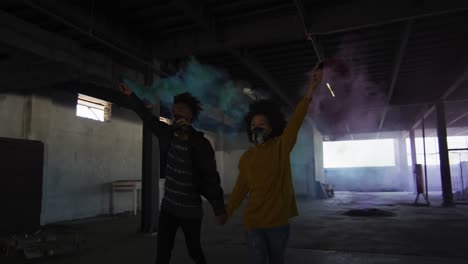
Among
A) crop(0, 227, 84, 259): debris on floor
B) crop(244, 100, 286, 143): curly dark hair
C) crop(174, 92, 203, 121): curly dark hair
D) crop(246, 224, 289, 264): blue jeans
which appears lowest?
crop(0, 227, 84, 259): debris on floor

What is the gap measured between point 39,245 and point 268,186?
411 cm

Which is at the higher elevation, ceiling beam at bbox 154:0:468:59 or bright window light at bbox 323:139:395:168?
ceiling beam at bbox 154:0:468:59

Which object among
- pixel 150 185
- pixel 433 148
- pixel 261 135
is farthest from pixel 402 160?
pixel 261 135

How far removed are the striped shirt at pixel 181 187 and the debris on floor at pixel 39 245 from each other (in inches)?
127

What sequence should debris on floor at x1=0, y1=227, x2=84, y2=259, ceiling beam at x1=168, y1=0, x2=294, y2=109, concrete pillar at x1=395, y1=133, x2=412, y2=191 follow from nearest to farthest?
debris on floor at x1=0, y1=227, x2=84, y2=259, ceiling beam at x1=168, y1=0, x2=294, y2=109, concrete pillar at x1=395, y1=133, x2=412, y2=191

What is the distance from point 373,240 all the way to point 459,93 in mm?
8861

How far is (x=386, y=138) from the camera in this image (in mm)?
27453

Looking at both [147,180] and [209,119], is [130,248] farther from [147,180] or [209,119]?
[209,119]

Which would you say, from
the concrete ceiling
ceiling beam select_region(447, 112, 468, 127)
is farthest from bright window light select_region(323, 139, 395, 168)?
the concrete ceiling

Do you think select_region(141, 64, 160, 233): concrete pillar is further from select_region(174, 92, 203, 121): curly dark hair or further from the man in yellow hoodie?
the man in yellow hoodie

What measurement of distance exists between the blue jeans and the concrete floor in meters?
2.34

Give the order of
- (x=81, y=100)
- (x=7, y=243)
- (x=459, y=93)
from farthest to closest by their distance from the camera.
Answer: (x=459, y=93) < (x=81, y=100) < (x=7, y=243)

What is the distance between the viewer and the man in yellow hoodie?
88.3 inches

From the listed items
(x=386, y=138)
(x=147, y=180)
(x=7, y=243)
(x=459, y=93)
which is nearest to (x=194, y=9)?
(x=147, y=180)
